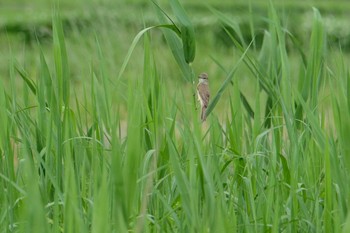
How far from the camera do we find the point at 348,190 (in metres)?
1.94

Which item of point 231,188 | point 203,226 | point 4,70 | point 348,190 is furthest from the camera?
point 4,70

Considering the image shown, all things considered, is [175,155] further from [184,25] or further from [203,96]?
[203,96]

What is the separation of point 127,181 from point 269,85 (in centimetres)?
81

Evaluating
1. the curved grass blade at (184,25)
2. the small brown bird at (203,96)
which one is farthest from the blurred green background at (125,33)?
the curved grass blade at (184,25)

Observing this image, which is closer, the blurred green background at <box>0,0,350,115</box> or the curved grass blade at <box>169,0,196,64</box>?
the curved grass blade at <box>169,0,196,64</box>

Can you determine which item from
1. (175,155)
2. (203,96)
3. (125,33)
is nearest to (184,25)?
(203,96)

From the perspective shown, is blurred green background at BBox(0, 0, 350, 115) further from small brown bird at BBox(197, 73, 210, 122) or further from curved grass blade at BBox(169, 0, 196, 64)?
curved grass blade at BBox(169, 0, 196, 64)

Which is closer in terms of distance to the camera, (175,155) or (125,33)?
(175,155)

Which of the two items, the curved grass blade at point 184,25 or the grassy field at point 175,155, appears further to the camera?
the curved grass blade at point 184,25

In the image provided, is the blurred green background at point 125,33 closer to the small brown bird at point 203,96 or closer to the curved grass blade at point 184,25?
the small brown bird at point 203,96

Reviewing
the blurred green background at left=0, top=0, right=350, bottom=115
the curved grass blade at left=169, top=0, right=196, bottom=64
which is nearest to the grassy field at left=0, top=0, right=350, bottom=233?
the curved grass blade at left=169, top=0, right=196, bottom=64

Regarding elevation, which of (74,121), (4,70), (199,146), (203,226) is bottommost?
(203,226)

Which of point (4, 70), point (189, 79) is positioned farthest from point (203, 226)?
point (4, 70)

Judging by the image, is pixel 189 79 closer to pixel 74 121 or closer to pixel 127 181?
pixel 74 121
